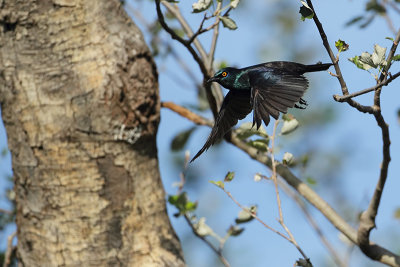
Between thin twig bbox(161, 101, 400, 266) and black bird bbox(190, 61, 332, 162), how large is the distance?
261 millimetres

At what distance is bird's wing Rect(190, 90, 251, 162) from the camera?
10.5ft

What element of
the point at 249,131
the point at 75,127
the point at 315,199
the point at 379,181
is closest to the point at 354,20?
the point at 249,131

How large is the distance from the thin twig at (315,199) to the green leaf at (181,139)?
34cm

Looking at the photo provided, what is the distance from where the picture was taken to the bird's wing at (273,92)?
8.72ft

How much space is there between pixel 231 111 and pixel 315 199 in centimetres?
72

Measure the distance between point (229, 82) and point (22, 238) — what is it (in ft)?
4.91

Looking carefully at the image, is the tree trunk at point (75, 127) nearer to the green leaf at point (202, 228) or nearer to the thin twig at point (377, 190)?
the green leaf at point (202, 228)

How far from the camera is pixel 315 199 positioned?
3109mm

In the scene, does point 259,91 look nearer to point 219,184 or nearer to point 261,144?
point 261,144

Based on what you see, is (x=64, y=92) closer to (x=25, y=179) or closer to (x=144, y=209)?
(x=25, y=179)

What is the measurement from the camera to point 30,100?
2764mm

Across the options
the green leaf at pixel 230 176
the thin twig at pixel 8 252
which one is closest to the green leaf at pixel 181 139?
the green leaf at pixel 230 176

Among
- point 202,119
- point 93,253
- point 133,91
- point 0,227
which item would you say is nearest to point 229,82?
point 202,119

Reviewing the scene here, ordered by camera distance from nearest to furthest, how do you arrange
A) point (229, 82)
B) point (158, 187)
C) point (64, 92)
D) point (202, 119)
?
point (64, 92), point (158, 187), point (229, 82), point (202, 119)
